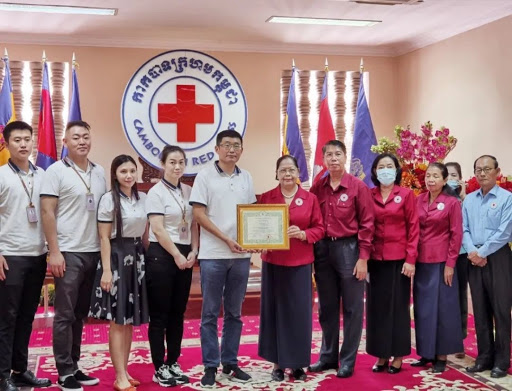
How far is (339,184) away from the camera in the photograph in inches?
141

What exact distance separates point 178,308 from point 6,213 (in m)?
0.98

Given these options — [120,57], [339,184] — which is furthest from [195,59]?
[339,184]

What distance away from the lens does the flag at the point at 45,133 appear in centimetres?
591

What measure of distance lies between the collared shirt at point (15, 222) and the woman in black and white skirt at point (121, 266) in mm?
330

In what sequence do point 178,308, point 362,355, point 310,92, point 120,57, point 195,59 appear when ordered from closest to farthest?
1. point 178,308
2. point 362,355
3. point 195,59
4. point 120,57
5. point 310,92

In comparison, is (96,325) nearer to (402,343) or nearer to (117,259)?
(117,259)

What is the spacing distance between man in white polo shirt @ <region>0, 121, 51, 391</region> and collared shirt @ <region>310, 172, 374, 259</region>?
1.51 m

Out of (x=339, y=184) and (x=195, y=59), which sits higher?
(x=195, y=59)

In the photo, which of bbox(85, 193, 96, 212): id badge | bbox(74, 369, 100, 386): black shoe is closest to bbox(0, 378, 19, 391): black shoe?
bbox(74, 369, 100, 386): black shoe

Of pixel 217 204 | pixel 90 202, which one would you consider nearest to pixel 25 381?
pixel 90 202

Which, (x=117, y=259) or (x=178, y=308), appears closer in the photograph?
(x=117, y=259)

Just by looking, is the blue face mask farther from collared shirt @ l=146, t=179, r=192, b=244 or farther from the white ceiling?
the white ceiling

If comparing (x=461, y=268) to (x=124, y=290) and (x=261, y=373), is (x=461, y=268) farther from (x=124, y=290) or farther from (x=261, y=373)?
(x=124, y=290)

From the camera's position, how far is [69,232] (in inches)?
127
